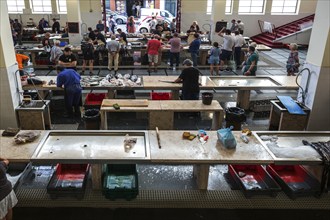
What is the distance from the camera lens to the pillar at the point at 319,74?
20.1 feet

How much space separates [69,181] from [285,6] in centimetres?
1988

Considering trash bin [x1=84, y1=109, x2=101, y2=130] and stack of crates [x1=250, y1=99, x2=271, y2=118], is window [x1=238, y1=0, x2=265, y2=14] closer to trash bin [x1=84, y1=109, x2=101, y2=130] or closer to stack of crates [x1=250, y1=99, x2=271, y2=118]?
stack of crates [x1=250, y1=99, x2=271, y2=118]

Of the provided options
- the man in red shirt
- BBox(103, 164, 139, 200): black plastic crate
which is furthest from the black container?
the man in red shirt

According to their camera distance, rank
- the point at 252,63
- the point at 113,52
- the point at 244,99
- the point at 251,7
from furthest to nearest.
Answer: the point at 251,7 < the point at 113,52 < the point at 252,63 < the point at 244,99

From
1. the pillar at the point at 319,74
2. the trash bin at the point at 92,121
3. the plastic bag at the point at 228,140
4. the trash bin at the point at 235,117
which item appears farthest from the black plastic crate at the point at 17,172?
the pillar at the point at 319,74

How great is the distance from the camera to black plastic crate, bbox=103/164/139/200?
4816mm

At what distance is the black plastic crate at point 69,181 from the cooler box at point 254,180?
2530mm

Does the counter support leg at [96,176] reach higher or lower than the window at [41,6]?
lower

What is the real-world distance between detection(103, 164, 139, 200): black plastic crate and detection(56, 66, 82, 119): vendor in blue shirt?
3.26 metres

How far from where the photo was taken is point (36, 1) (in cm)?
2028

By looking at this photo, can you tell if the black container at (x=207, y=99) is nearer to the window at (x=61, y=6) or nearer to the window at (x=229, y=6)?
the window at (x=229, y=6)

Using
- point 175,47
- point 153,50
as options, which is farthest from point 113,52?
point 175,47

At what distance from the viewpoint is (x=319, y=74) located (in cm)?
634

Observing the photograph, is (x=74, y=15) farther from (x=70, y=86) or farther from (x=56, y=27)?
(x=70, y=86)
